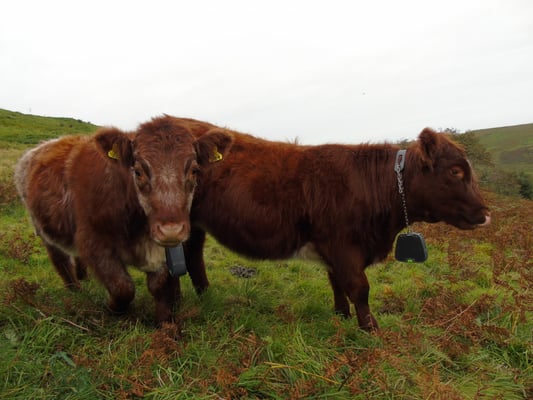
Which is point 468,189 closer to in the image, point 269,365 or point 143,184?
point 269,365

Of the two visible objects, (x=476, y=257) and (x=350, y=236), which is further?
(x=476, y=257)

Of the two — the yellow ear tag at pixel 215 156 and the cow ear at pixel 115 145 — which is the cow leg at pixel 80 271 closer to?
the cow ear at pixel 115 145

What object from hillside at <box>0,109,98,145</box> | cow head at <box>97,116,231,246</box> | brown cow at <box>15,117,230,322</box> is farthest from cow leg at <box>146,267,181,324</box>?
hillside at <box>0,109,98,145</box>

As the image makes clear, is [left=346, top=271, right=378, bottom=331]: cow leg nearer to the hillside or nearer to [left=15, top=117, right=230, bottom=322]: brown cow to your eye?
[left=15, top=117, right=230, bottom=322]: brown cow

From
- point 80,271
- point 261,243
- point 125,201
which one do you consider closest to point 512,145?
point 261,243

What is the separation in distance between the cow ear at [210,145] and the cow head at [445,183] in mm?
1933

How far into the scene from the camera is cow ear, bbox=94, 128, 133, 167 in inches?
140

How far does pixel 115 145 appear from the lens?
11.6 feet

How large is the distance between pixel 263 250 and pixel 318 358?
1428mm

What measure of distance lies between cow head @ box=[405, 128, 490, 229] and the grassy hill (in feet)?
243

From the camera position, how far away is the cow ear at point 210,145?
378cm

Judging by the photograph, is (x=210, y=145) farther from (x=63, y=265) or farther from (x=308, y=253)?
(x=63, y=265)

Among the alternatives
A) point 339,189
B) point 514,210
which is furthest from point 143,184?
point 514,210

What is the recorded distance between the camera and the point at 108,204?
3.69 m
